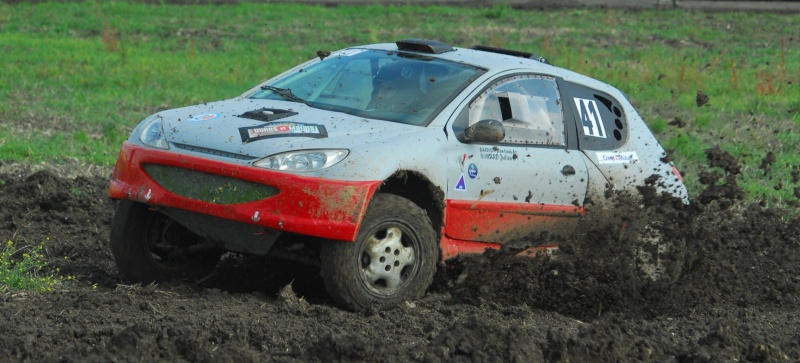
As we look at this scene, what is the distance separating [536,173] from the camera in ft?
25.6

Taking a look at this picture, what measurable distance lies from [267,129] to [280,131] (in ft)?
0.24

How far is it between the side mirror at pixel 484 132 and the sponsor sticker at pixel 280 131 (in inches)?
36.7

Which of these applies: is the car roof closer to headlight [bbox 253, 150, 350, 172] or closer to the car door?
the car door

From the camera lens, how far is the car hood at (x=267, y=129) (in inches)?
270

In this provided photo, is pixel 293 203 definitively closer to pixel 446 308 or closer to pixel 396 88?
pixel 446 308

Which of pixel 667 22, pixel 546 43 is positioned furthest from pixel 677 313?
pixel 667 22

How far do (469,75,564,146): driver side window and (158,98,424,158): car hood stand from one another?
2.23ft

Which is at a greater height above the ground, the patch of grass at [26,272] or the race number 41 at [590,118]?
the race number 41 at [590,118]

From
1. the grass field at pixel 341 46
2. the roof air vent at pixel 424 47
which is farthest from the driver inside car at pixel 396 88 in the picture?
the grass field at pixel 341 46

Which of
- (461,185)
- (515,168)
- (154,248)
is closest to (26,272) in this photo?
(154,248)

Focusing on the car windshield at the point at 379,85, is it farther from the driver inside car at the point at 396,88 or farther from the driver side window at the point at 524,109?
the driver side window at the point at 524,109

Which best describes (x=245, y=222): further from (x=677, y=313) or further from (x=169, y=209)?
(x=677, y=313)

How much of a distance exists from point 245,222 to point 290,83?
5.74 ft

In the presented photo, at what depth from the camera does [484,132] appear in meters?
7.46
